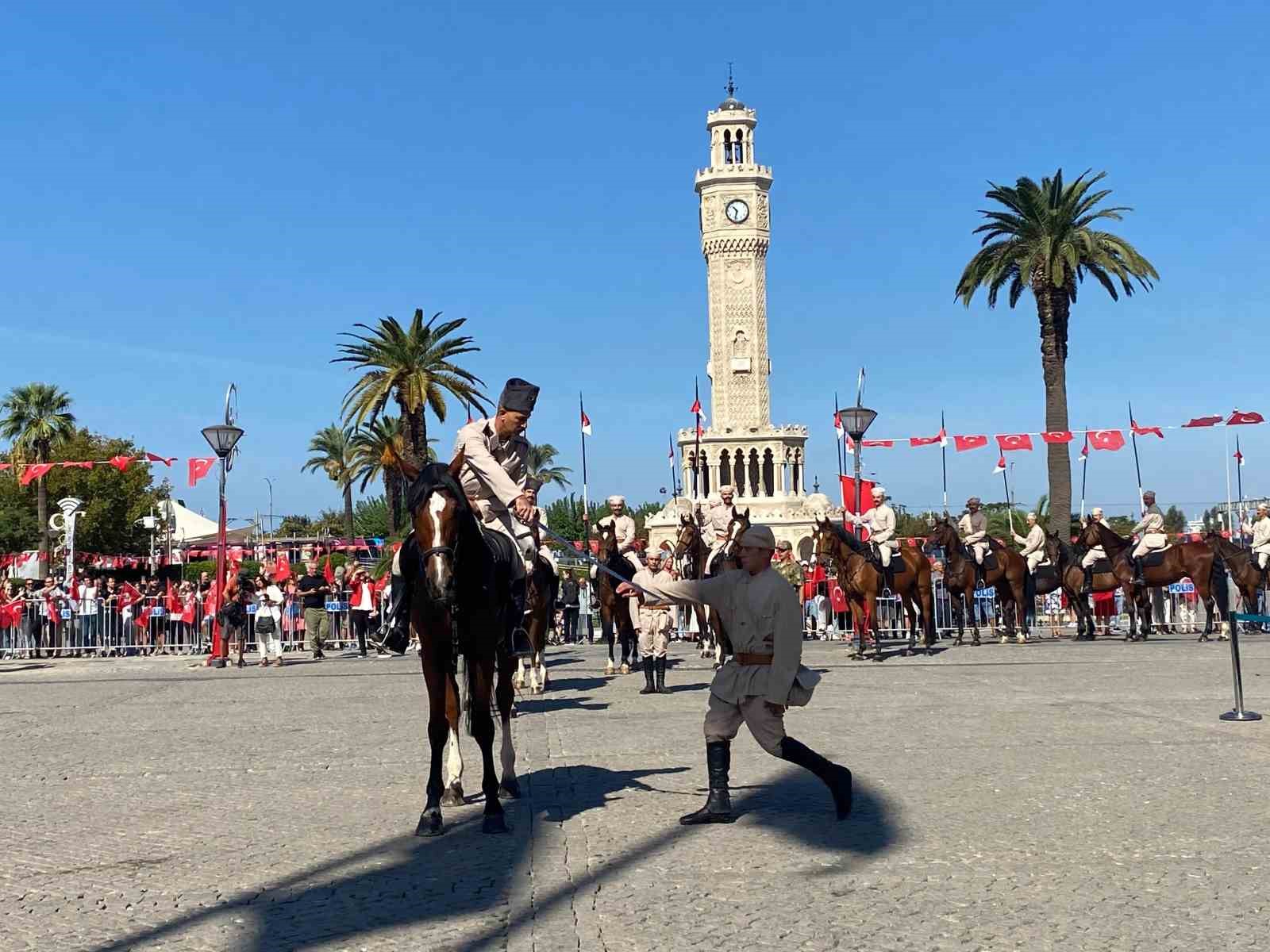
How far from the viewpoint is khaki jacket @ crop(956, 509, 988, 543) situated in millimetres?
26578

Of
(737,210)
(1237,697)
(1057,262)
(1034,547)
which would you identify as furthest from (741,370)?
(1237,697)

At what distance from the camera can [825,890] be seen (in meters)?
5.99

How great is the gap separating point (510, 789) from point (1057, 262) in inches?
1428

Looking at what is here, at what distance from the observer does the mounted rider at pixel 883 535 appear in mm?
23281

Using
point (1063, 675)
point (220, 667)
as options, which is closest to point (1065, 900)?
point (1063, 675)

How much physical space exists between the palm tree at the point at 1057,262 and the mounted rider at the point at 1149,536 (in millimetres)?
13782

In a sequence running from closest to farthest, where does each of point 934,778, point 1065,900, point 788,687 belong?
point 1065,900, point 788,687, point 934,778

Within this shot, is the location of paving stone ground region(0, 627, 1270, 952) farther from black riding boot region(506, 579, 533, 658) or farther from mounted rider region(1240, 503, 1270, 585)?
mounted rider region(1240, 503, 1270, 585)

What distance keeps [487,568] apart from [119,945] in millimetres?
3020

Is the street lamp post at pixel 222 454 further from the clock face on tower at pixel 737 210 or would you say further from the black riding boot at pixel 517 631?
the clock face on tower at pixel 737 210

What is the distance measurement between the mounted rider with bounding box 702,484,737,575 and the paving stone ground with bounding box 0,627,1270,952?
5.35 metres

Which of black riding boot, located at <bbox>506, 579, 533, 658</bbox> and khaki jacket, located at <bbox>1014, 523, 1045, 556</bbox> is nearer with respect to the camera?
black riding boot, located at <bbox>506, 579, 533, 658</bbox>

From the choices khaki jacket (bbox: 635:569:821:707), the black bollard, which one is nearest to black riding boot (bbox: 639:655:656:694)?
the black bollard

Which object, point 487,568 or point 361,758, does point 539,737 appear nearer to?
point 361,758
